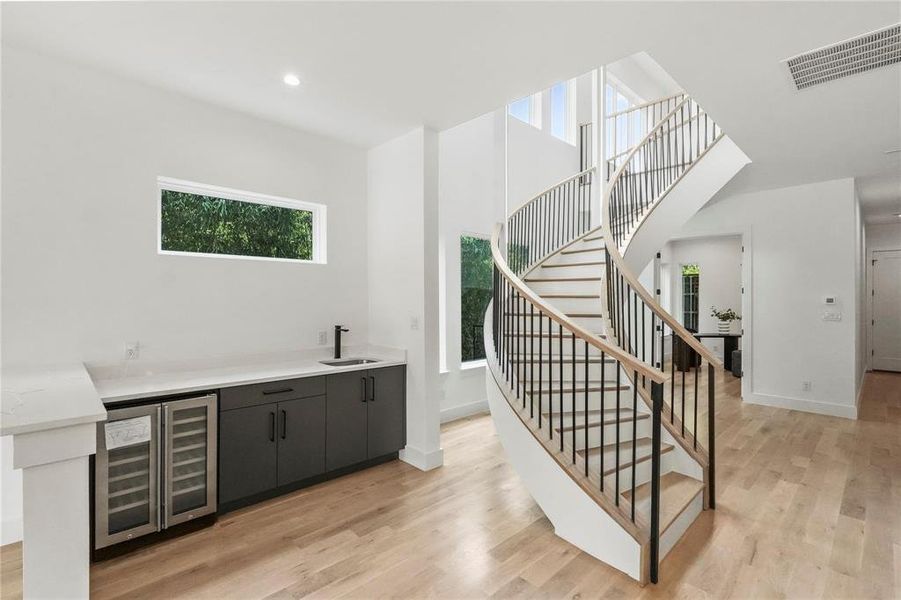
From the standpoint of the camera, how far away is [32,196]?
255 cm

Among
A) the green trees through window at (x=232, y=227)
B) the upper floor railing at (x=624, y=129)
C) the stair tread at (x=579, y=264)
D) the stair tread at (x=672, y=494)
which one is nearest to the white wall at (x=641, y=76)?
the upper floor railing at (x=624, y=129)

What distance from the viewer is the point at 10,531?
8.07 feet

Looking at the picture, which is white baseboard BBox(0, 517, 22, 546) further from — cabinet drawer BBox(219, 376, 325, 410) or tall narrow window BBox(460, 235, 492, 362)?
Result: tall narrow window BBox(460, 235, 492, 362)

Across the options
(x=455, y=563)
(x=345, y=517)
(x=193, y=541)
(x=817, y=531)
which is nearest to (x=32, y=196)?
(x=193, y=541)

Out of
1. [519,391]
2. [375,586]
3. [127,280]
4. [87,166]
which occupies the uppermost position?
[87,166]

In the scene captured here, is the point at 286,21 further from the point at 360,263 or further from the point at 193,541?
the point at 193,541

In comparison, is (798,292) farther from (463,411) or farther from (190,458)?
(190,458)

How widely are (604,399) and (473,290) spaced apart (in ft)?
8.16

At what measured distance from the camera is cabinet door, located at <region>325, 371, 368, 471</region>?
10.7ft

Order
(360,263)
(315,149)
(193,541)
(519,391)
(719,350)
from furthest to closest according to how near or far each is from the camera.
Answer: (719,350)
(360,263)
(315,149)
(519,391)
(193,541)

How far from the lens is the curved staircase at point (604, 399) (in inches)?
90.0

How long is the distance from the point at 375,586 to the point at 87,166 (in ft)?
9.83

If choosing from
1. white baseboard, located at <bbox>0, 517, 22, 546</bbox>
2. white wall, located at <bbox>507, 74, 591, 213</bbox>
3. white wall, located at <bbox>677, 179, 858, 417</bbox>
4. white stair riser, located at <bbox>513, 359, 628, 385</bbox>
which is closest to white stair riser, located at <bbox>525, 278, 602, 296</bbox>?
white stair riser, located at <bbox>513, 359, 628, 385</bbox>

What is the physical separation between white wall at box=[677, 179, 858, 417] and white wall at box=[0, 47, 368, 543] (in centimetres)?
558
